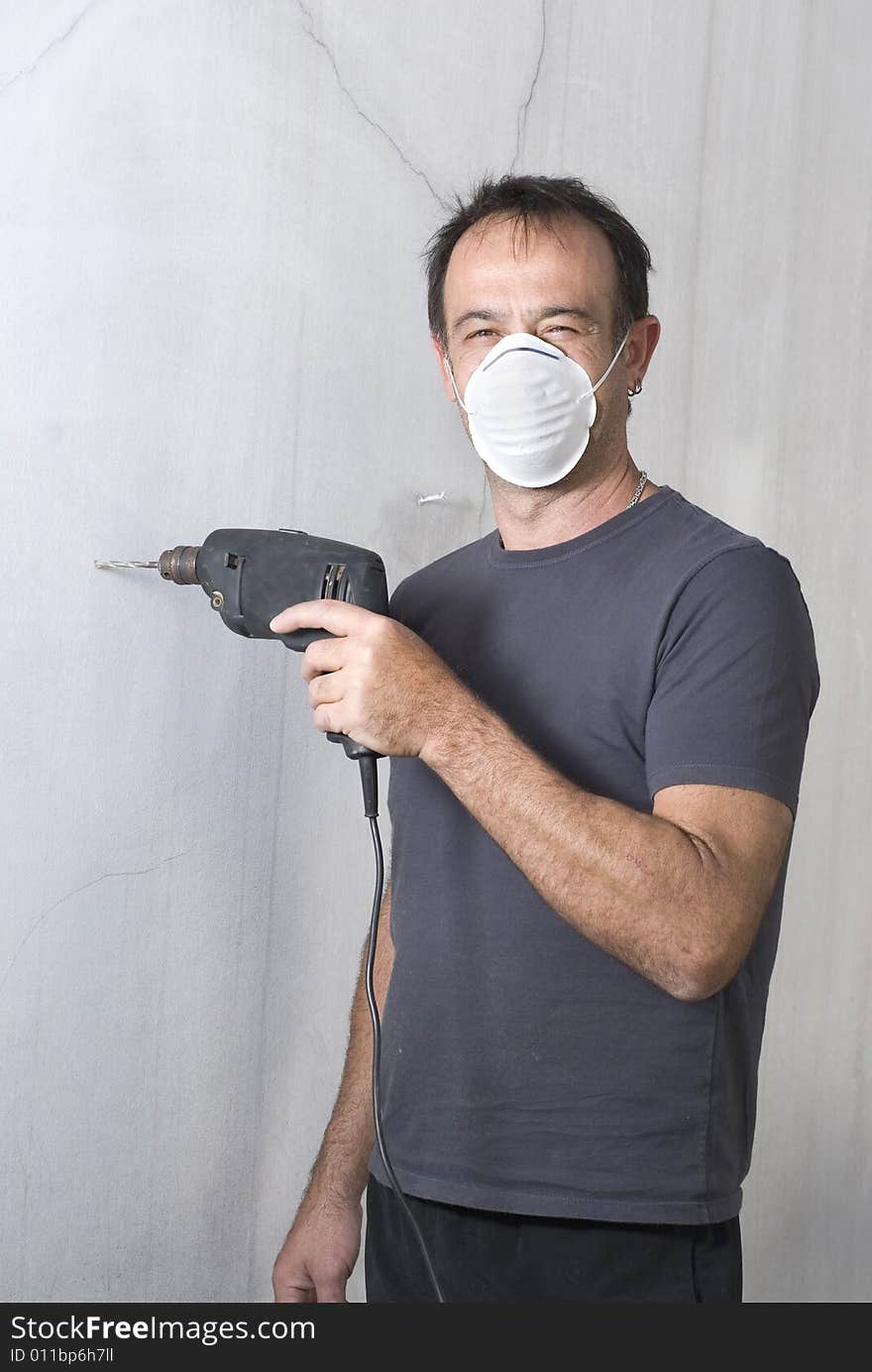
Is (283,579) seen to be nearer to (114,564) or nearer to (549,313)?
(114,564)

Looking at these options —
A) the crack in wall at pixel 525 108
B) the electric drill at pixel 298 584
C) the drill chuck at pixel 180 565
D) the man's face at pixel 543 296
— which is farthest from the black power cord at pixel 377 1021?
the crack in wall at pixel 525 108

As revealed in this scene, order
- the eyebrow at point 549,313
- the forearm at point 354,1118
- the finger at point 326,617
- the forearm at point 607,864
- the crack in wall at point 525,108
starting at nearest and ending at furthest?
the forearm at point 607,864, the finger at point 326,617, the eyebrow at point 549,313, the forearm at point 354,1118, the crack in wall at point 525,108

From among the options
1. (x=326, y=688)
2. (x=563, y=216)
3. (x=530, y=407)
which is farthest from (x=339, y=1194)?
(x=563, y=216)

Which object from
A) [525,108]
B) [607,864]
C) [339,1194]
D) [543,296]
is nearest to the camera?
[607,864]

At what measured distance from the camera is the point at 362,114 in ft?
4.26

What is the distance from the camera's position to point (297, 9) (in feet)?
4.11

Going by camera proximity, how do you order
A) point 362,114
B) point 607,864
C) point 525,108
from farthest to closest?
1. point 525,108
2. point 362,114
3. point 607,864

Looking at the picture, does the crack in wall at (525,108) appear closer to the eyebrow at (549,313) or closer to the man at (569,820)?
the man at (569,820)

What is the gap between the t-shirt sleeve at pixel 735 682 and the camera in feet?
2.90

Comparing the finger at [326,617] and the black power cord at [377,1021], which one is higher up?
the finger at [326,617]

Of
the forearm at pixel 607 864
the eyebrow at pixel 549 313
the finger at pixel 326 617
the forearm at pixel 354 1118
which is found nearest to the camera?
the forearm at pixel 607 864

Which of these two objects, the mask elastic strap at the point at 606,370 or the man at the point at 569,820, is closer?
the man at the point at 569,820

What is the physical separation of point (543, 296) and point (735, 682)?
37cm

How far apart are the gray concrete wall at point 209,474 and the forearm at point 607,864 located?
0.41 metres
